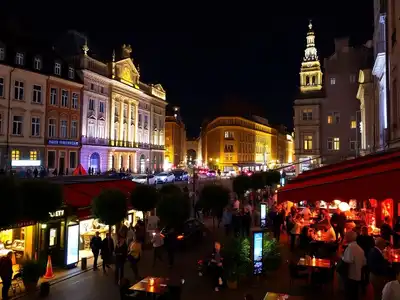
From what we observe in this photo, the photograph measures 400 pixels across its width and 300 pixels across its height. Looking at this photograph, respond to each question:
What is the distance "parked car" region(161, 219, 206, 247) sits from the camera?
1880 centimetres

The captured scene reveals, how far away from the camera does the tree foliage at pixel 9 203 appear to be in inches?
432

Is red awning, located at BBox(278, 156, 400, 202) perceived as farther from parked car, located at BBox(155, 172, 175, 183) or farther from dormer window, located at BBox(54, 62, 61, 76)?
parked car, located at BBox(155, 172, 175, 183)

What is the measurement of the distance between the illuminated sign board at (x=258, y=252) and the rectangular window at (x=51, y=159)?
3918 centimetres

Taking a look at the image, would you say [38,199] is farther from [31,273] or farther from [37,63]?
[37,63]

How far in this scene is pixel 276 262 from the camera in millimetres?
12945

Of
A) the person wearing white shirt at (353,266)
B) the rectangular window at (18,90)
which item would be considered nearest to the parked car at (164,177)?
the rectangular window at (18,90)

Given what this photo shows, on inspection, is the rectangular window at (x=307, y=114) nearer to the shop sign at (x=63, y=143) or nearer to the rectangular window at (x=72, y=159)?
the shop sign at (x=63, y=143)

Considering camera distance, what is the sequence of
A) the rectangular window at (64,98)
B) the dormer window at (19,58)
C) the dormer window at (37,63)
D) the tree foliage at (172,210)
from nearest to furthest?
1. the tree foliage at (172,210)
2. the dormer window at (19,58)
3. the dormer window at (37,63)
4. the rectangular window at (64,98)

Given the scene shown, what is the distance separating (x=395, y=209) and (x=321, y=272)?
23.3 feet

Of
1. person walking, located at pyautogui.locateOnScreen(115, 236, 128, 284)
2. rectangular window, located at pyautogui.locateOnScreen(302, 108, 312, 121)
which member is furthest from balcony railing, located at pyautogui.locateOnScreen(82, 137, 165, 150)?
person walking, located at pyautogui.locateOnScreen(115, 236, 128, 284)

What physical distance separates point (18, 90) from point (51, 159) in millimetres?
9059

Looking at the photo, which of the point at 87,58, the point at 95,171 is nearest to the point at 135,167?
the point at 95,171

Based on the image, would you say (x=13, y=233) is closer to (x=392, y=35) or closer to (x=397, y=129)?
(x=397, y=129)

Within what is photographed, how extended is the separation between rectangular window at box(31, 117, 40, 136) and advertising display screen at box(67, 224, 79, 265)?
104 ft
